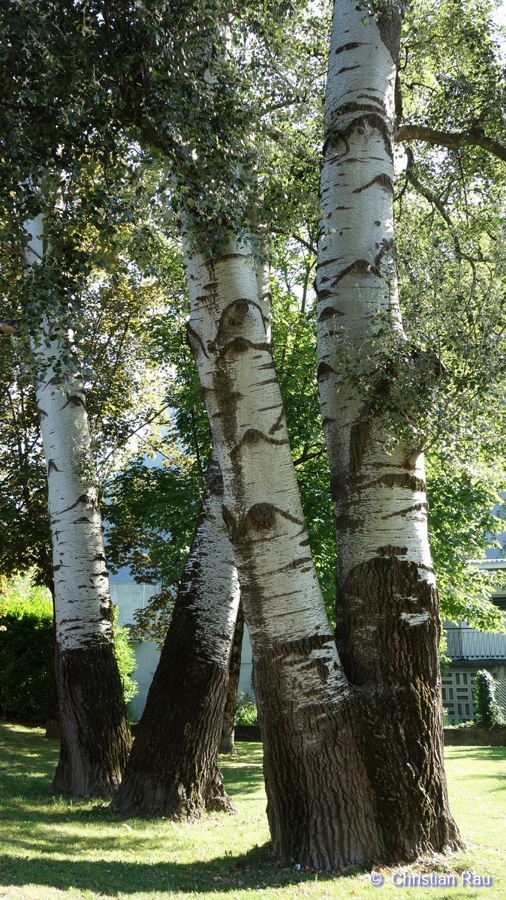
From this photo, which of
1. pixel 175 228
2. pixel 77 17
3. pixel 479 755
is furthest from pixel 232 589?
pixel 479 755

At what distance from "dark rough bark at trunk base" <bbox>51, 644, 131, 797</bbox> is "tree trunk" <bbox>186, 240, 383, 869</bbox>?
3.61 metres

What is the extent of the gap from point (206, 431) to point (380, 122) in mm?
9150

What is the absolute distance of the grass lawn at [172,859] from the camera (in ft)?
16.0

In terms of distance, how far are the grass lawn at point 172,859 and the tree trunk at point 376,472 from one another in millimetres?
476

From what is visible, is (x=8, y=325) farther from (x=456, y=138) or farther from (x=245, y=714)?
(x=245, y=714)

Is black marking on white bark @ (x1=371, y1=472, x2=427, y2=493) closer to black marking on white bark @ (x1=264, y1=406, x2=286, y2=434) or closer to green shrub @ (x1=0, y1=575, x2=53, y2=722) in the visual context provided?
black marking on white bark @ (x1=264, y1=406, x2=286, y2=434)

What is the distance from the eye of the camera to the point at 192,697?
7.57 meters

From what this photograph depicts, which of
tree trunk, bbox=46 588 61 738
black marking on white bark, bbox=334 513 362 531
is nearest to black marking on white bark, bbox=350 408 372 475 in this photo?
black marking on white bark, bbox=334 513 362 531

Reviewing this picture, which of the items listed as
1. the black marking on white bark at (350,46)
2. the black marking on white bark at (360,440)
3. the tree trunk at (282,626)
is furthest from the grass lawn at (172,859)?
the black marking on white bark at (350,46)

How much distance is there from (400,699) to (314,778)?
75 centimetres

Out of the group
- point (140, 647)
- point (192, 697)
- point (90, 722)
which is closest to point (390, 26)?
point (192, 697)

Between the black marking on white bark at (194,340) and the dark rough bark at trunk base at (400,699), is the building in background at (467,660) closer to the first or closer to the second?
the dark rough bark at trunk base at (400,699)

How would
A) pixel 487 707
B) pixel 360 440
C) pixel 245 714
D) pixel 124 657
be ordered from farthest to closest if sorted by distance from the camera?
1. pixel 245 714
2. pixel 487 707
3. pixel 124 657
4. pixel 360 440

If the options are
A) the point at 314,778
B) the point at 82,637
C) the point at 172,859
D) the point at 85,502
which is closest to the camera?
the point at 314,778
